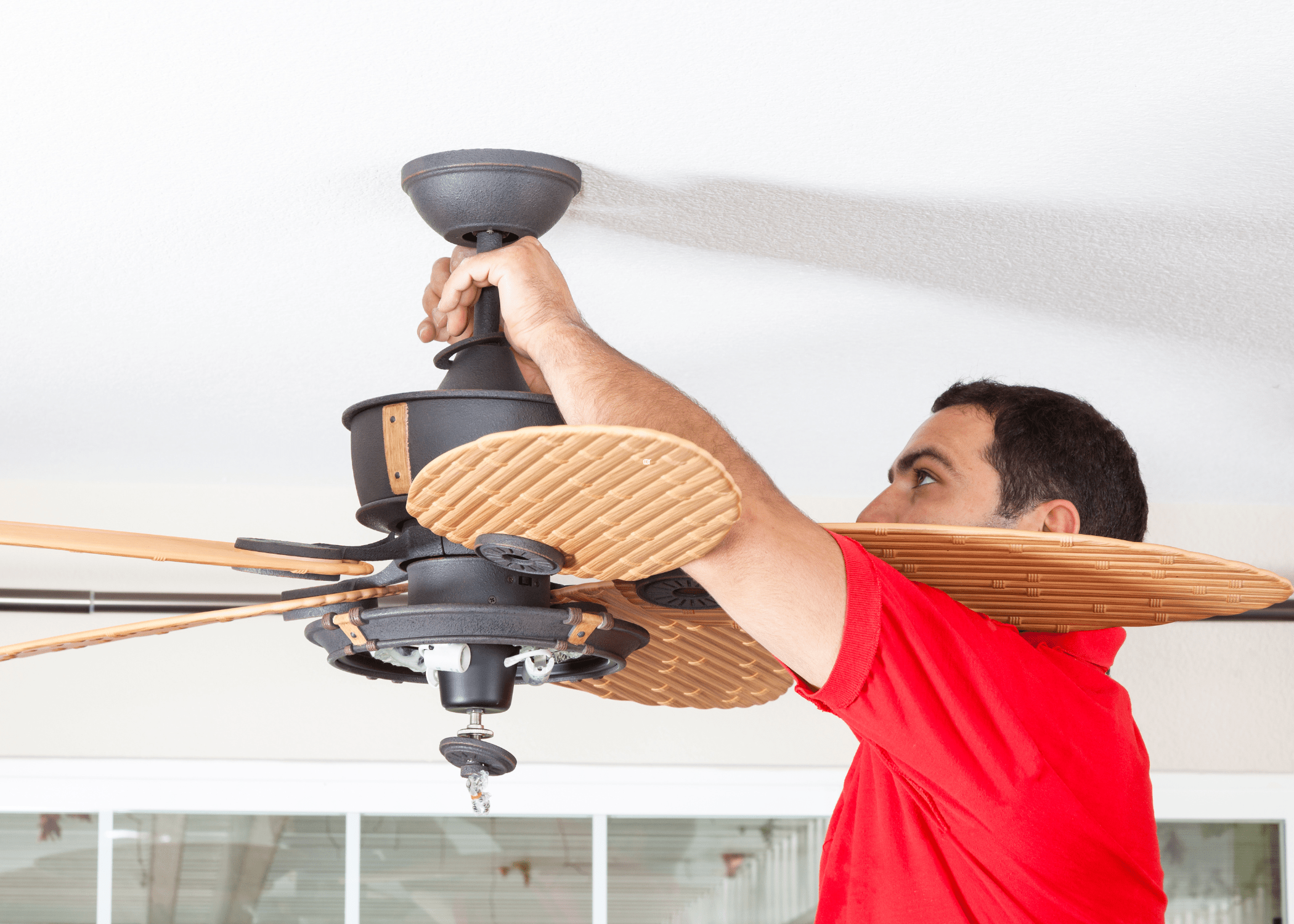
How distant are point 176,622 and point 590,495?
51 centimetres

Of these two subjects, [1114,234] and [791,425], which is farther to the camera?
[791,425]

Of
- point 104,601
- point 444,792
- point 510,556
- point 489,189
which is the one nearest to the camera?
point 510,556

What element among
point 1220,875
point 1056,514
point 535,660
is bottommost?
point 1220,875

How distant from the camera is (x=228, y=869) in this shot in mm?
3008

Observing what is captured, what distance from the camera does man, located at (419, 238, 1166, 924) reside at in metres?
1.03

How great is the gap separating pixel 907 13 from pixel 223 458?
6.79 feet

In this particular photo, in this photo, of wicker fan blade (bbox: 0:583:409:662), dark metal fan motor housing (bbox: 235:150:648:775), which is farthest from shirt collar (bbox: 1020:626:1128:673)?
wicker fan blade (bbox: 0:583:409:662)

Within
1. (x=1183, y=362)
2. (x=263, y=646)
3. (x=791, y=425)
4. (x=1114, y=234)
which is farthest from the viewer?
(x=263, y=646)

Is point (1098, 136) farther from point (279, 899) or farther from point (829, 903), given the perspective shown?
point (279, 899)

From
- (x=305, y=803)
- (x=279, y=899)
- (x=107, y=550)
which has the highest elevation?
(x=107, y=550)

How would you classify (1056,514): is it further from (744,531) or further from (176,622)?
(176,622)

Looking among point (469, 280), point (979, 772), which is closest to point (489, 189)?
point (469, 280)

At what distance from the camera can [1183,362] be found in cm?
205

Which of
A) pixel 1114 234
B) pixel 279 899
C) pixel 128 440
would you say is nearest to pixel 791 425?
A: pixel 1114 234
